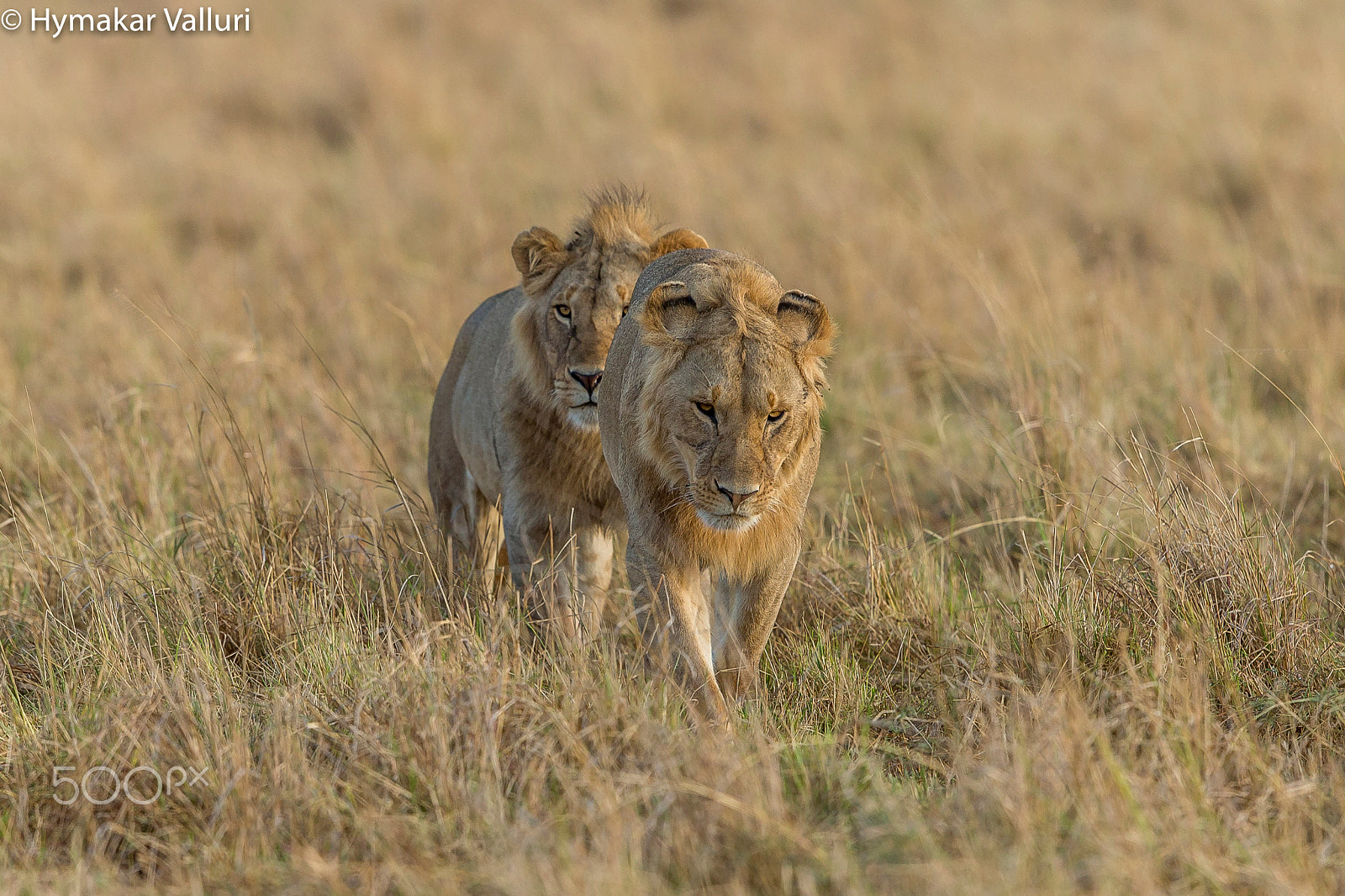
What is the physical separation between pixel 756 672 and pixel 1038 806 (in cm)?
129

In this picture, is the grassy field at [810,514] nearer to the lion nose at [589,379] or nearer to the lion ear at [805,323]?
the lion nose at [589,379]

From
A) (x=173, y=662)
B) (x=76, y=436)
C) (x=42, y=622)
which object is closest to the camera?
(x=173, y=662)

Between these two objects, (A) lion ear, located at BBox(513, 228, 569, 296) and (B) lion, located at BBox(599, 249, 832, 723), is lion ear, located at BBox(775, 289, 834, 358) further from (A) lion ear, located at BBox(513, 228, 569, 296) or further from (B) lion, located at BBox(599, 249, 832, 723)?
(A) lion ear, located at BBox(513, 228, 569, 296)

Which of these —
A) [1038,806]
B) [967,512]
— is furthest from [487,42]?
[1038,806]

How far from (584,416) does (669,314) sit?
921 millimetres

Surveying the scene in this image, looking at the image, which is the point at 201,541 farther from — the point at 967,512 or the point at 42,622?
the point at 967,512

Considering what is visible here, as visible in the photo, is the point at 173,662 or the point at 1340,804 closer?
the point at 1340,804

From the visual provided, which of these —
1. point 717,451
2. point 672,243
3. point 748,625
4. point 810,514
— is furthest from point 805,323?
point 810,514

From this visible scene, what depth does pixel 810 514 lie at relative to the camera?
5922 millimetres

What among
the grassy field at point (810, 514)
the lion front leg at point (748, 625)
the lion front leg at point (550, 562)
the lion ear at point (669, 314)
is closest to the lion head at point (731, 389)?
the lion ear at point (669, 314)

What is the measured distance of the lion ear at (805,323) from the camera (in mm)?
3973

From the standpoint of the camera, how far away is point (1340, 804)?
3.26 metres

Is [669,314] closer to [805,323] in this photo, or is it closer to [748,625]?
[805,323]

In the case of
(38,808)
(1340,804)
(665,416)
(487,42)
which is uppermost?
(487,42)
